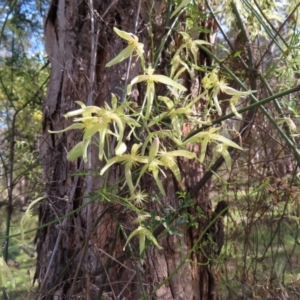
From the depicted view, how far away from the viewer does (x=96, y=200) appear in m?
1.32

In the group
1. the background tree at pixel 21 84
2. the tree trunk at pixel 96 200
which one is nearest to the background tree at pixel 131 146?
the tree trunk at pixel 96 200

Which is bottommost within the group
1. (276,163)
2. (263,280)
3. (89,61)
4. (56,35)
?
(263,280)

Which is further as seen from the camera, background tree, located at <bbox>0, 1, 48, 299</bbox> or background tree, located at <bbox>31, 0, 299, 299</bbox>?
background tree, located at <bbox>0, 1, 48, 299</bbox>

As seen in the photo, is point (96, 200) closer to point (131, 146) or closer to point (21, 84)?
point (131, 146)

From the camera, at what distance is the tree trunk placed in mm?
1331

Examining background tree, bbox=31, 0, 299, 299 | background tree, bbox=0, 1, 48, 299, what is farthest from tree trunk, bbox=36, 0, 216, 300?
background tree, bbox=0, 1, 48, 299

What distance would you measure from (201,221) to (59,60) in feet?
2.01

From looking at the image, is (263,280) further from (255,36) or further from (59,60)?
(59,60)

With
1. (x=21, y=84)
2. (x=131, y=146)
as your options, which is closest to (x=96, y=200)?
(x=131, y=146)

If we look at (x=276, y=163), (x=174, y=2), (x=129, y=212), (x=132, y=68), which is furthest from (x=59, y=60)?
(x=276, y=163)

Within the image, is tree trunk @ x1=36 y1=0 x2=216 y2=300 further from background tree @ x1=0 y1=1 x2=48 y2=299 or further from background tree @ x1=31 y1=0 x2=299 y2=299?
background tree @ x1=0 y1=1 x2=48 y2=299

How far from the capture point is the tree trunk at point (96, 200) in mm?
1331

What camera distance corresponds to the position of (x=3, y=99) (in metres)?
2.33

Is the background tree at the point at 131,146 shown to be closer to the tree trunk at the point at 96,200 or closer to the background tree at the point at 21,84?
the tree trunk at the point at 96,200
